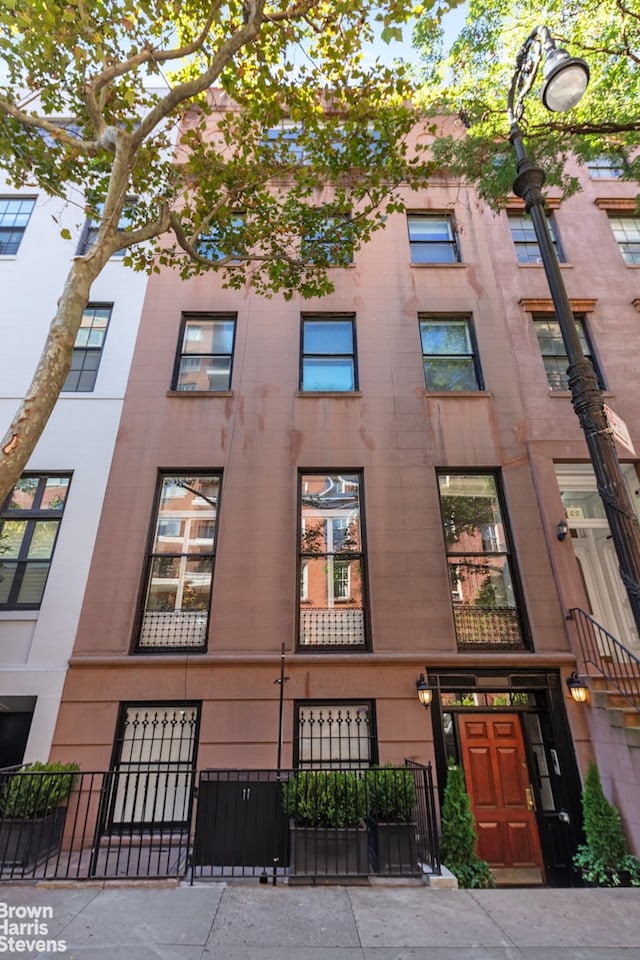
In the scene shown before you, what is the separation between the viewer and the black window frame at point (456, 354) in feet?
33.4

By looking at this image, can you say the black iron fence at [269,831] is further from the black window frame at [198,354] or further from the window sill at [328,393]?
the black window frame at [198,354]

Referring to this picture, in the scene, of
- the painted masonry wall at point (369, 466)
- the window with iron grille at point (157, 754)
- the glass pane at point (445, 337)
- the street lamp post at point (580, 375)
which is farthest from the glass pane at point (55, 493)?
the street lamp post at point (580, 375)

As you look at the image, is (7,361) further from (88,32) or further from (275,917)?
(275,917)

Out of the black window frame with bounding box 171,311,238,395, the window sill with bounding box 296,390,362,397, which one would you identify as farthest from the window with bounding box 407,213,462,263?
the black window frame with bounding box 171,311,238,395

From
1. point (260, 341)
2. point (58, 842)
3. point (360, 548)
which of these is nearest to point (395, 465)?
point (360, 548)

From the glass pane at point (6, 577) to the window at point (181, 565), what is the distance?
8.15 ft

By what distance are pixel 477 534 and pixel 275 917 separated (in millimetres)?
6543

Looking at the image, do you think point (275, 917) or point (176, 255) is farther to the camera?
point (176, 255)

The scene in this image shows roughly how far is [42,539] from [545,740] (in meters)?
9.64

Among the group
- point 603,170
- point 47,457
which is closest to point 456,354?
point 603,170

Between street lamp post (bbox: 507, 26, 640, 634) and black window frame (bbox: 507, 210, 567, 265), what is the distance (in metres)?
6.98

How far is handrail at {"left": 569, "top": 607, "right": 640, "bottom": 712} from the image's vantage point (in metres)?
7.09

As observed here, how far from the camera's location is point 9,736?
723 centimetres

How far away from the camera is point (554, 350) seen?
10414 mm
